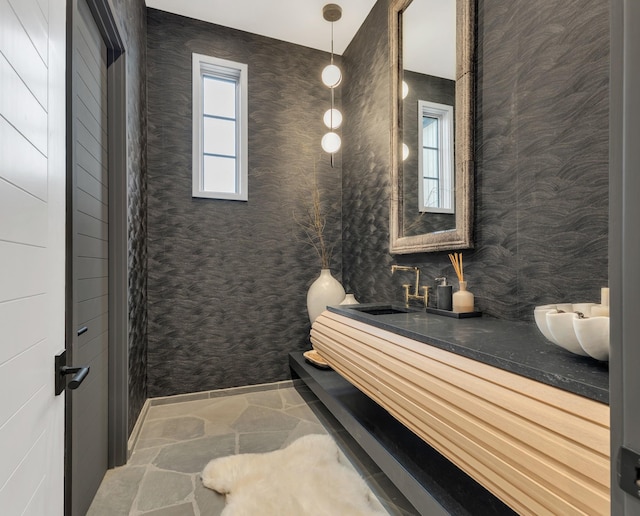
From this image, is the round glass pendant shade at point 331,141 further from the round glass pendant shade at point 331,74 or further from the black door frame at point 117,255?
the black door frame at point 117,255

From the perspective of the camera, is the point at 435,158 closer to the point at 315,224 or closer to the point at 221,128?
the point at 315,224

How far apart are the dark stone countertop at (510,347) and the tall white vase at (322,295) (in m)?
1.07

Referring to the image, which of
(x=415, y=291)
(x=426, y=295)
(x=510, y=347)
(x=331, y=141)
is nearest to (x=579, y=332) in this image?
(x=510, y=347)

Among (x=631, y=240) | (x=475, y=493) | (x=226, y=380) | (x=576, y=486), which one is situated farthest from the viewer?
(x=226, y=380)

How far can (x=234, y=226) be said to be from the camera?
119 inches

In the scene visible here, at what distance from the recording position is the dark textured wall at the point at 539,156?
128 centimetres

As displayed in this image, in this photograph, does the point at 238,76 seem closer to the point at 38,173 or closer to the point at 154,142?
the point at 154,142

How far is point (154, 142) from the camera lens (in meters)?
2.79

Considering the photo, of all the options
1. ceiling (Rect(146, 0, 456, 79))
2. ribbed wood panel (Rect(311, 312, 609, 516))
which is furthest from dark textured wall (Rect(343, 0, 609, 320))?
ribbed wood panel (Rect(311, 312, 609, 516))

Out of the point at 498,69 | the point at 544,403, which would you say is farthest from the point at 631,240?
the point at 498,69

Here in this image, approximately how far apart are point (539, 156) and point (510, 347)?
0.90 metres

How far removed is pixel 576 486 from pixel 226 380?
2734 mm

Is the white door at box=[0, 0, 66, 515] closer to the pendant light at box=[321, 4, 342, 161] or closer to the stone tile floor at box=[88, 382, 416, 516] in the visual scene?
the stone tile floor at box=[88, 382, 416, 516]

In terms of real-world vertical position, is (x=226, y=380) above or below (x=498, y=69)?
below
